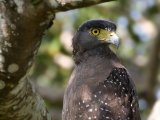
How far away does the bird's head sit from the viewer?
222 inches

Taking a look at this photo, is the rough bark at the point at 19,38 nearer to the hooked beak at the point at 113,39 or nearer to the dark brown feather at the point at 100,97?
the dark brown feather at the point at 100,97

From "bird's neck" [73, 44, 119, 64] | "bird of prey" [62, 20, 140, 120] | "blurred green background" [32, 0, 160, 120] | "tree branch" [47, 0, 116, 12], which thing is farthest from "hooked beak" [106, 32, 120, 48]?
"blurred green background" [32, 0, 160, 120]

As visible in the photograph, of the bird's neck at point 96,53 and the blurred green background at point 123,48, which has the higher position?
the blurred green background at point 123,48

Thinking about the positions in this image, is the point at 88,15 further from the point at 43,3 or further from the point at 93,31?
the point at 43,3

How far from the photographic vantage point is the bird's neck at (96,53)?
5695 millimetres

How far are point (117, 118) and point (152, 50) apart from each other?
195 inches

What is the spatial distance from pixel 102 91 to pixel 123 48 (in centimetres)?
625

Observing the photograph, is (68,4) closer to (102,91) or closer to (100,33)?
(102,91)

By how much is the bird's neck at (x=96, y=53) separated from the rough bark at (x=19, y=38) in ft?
5.05

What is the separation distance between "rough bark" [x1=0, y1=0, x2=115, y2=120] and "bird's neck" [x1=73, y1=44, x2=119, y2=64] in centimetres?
154

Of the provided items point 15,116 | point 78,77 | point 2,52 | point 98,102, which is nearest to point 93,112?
point 98,102

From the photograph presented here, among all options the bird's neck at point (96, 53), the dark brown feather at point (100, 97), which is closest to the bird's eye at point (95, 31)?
the bird's neck at point (96, 53)

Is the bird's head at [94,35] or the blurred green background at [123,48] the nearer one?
the bird's head at [94,35]

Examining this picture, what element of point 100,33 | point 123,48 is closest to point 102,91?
point 100,33
